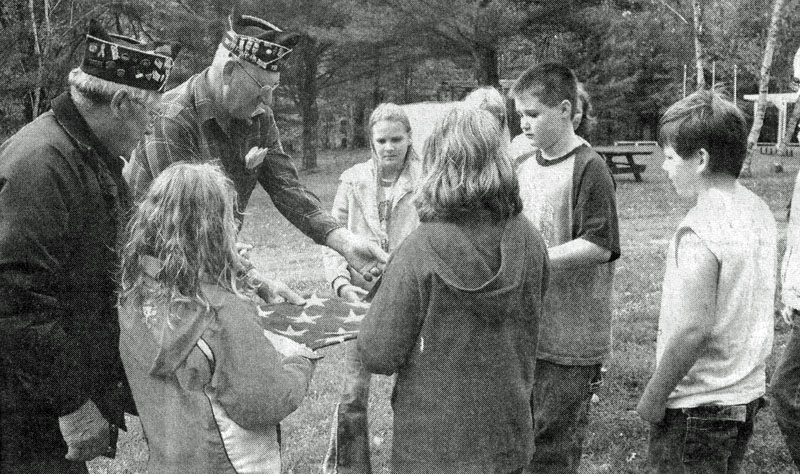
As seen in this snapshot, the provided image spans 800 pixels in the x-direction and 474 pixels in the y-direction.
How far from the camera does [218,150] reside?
12.2 ft

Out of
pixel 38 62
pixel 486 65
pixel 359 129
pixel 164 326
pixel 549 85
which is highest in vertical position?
pixel 549 85

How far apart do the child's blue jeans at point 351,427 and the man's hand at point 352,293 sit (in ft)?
0.83

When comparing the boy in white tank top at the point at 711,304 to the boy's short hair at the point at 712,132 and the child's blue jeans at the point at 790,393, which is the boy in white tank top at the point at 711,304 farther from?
the child's blue jeans at the point at 790,393

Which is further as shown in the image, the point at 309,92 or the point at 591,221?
the point at 309,92

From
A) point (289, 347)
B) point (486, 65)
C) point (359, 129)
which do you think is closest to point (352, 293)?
point (289, 347)

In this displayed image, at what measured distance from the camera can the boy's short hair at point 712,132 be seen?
310 centimetres

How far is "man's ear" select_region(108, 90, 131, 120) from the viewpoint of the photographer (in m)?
2.77

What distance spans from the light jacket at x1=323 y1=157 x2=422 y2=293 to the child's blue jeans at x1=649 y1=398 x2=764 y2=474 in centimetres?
152

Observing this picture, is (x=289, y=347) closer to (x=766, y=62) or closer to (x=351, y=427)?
(x=351, y=427)

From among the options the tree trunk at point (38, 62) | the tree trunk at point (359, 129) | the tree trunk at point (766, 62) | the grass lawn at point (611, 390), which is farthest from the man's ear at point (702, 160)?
the tree trunk at point (359, 129)

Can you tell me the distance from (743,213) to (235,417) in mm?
1831

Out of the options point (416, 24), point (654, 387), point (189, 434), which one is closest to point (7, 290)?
point (189, 434)

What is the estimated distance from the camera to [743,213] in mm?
3084

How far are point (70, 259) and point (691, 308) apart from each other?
2.00 meters
